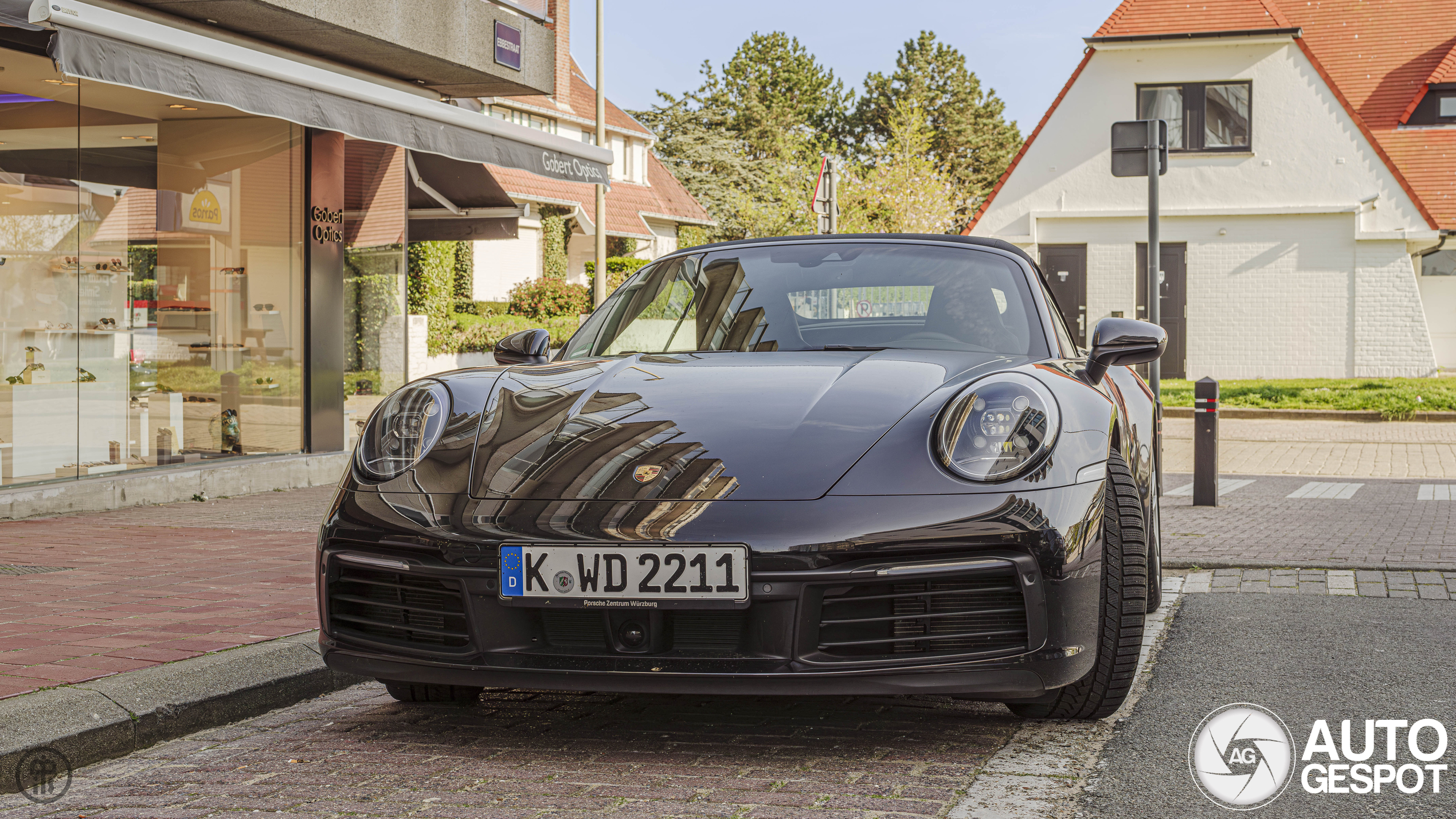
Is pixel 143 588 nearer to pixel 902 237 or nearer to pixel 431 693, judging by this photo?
pixel 431 693

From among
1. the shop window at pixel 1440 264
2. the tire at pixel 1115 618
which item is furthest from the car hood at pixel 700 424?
the shop window at pixel 1440 264

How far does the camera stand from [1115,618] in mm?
3301

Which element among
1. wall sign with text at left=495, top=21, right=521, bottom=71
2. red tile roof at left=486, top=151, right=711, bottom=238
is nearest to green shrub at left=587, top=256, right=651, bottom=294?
red tile roof at left=486, top=151, right=711, bottom=238

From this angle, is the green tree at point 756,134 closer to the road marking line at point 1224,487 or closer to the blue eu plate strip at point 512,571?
the road marking line at point 1224,487

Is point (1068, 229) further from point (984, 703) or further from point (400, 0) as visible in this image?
point (984, 703)

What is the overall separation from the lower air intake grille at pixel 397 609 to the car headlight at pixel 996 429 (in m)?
1.16

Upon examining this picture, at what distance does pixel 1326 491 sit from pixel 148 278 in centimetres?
857

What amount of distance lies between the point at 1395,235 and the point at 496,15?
18.5m

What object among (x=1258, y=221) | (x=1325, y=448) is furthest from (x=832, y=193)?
(x=1258, y=221)

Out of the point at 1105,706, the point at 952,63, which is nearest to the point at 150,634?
the point at 1105,706

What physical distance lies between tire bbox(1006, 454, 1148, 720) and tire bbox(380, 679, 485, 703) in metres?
1.47

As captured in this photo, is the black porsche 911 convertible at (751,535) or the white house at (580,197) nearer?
the black porsche 911 convertible at (751,535)

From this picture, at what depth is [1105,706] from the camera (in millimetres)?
3443

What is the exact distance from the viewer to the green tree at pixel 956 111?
67.0 m
